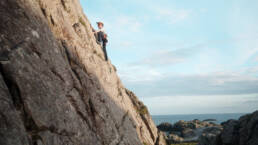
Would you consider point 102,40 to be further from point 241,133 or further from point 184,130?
point 184,130

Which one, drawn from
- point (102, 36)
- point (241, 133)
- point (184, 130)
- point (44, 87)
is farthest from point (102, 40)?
point (184, 130)

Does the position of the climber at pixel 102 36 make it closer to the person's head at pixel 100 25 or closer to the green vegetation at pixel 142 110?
the person's head at pixel 100 25

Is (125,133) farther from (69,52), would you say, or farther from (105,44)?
(105,44)

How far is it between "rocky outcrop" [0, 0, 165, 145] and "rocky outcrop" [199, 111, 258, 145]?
24862mm

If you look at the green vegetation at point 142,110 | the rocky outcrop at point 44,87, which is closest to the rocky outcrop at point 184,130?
the green vegetation at point 142,110

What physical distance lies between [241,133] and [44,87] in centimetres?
3591

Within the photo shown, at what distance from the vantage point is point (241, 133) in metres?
34.9

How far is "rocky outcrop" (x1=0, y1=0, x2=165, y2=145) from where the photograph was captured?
31.9ft

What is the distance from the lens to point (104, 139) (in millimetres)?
16609

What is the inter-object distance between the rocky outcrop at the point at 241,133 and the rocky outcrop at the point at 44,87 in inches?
979

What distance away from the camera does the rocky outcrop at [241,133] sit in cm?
3253

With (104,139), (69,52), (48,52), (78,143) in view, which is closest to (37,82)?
(48,52)

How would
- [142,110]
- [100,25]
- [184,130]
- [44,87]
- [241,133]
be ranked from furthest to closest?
[184,130] → [142,110] → [241,133] → [100,25] → [44,87]

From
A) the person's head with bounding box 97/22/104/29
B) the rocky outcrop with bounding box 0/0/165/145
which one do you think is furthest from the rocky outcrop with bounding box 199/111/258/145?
the person's head with bounding box 97/22/104/29
